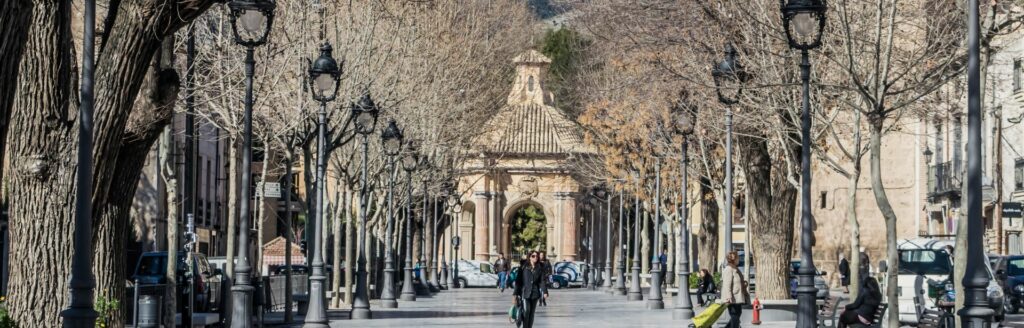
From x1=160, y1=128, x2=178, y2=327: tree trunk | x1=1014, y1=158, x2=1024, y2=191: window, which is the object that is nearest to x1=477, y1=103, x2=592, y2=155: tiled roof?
x1=1014, y1=158, x2=1024, y2=191: window

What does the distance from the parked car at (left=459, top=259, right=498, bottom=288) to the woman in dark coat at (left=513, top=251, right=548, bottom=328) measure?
47191 millimetres

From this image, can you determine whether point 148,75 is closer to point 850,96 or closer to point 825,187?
point 850,96

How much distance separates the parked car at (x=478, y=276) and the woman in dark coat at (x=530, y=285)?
47.2 meters

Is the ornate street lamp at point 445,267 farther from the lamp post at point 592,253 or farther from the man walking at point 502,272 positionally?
the lamp post at point 592,253

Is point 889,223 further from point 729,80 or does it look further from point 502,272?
point 502,272

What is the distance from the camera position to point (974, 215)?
15102mm

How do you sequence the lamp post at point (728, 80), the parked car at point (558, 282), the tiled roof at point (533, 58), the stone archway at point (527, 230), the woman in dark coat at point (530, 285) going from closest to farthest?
the lamp post at point (728, 80), the woman in dark coat at point (530, 285), the parked car at point (558, 282), the tiled roof at point (533, 58), the stone archway at point (527, 230)

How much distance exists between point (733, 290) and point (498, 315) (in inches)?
539

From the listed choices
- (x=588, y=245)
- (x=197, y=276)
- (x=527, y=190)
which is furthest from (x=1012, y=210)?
(x=527, y=190)

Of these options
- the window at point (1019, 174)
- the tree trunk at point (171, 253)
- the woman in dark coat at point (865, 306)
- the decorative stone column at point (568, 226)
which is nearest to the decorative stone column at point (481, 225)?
the decorative stone column at point (568, 226)

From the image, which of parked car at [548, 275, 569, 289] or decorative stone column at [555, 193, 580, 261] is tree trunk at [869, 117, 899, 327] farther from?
decorative stone column at [555, 193, 580, 261]

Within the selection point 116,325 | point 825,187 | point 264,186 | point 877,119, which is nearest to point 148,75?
point 116,325

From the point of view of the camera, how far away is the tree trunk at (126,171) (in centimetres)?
2056

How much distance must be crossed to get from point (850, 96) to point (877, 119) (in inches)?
219
